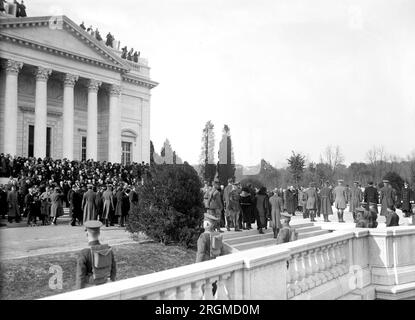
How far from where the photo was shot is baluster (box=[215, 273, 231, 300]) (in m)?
4.83

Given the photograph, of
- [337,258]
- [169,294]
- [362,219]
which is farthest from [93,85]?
[169,294]

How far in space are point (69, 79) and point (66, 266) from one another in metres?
29.0

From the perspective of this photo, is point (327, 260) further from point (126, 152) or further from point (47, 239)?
point (126, 152)

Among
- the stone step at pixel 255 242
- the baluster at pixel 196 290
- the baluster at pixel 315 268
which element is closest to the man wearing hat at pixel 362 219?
the baluster at pixel 315 268

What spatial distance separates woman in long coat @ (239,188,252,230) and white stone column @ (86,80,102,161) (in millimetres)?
24815

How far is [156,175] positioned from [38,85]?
24.3 metres

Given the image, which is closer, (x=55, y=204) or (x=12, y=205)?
(x=12, y=205)

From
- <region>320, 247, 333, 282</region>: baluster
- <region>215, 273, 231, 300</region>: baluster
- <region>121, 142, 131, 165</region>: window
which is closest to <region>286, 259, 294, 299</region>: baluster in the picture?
<region>320, 247, 333, 282</region>: baluster

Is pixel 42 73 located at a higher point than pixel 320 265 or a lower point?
higher

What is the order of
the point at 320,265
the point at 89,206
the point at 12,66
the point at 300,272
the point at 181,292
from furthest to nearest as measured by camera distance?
the point at 12,66
the point at 89,206
the point at 320,265
the point at 300,272
the point at 181,292

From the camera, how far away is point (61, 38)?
34.5 metres

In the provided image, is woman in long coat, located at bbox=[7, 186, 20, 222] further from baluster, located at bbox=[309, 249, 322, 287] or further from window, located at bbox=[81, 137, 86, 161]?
window, located at bbox=[81, 137, 86, 161]

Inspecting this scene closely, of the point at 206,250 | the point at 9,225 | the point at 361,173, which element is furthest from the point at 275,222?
the point at 361,173
